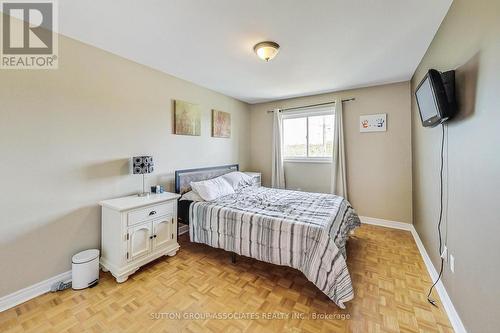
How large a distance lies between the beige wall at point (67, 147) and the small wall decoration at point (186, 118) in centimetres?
25

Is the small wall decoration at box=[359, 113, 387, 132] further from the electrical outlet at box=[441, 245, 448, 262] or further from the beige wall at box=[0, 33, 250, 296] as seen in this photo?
the beige wall at box=[0, 33, 250, 296]

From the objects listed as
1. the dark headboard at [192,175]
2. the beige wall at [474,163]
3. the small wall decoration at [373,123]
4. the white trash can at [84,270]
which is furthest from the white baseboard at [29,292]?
the small wall decoration at [373,123]

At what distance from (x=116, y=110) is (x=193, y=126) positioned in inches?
47.6

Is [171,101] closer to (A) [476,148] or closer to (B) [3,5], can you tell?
(B) [3,5]

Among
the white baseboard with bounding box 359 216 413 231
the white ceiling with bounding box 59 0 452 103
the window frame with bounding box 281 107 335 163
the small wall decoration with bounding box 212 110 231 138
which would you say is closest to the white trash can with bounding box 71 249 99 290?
the white ceiling with bounding box 59 0 452 103

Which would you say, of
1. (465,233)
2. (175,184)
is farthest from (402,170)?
(175,184)

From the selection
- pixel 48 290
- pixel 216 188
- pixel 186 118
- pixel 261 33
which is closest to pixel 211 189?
pixel 216 188

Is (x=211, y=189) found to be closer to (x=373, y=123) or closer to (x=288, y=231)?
(x=288, y=231)

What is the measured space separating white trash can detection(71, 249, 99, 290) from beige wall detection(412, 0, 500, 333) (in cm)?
307

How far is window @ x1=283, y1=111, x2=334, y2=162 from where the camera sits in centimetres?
414

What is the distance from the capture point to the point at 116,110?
8.11ft

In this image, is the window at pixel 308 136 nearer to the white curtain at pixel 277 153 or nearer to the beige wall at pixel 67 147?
the white curtain at pixel 277 153

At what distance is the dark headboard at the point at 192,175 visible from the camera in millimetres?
3152

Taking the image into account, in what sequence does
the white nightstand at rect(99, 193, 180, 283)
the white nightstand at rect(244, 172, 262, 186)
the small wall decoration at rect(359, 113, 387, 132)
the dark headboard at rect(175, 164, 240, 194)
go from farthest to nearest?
the white nightstand at rect(244, 172, 262, 186), the small wall decoration at rect(359, 113, 387, 132), the dark headboard at rect(175, 164, 240, 194), the white nightstand at rect(99, 193, 180, 283)
